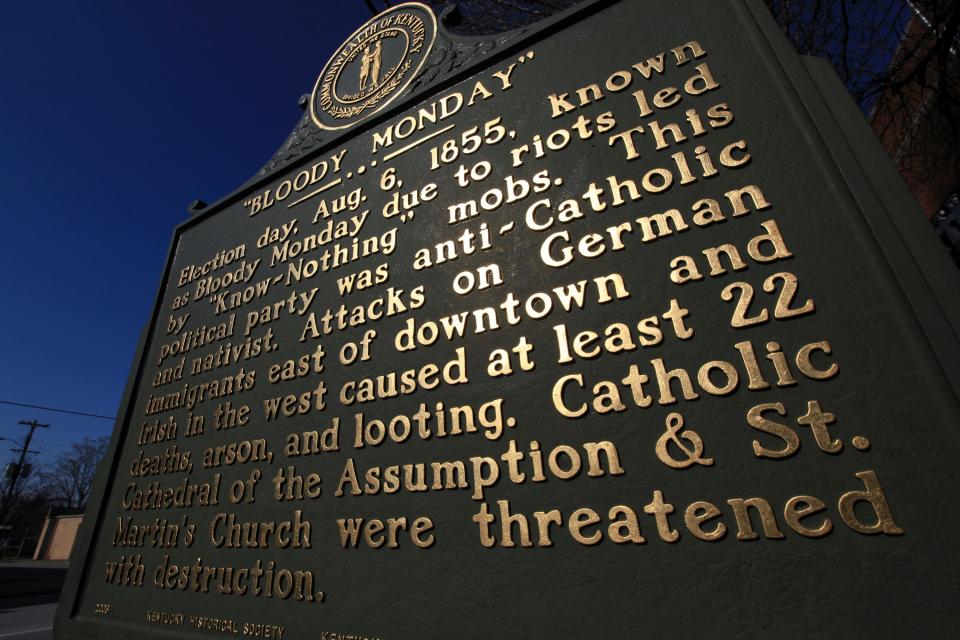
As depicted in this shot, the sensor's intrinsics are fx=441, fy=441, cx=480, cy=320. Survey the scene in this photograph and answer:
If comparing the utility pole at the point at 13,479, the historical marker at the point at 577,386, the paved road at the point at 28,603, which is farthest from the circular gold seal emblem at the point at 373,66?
the utility pole at the point at 13,479

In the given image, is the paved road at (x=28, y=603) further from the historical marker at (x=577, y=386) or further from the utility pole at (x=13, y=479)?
the utility pole at (x=13, y=479)

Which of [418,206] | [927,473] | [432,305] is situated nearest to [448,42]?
[418,206]

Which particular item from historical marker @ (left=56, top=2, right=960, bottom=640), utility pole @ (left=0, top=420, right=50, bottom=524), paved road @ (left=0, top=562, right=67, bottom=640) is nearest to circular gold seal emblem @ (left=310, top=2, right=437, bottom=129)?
historical marker @ (left=56, top=2, right=960, bottom=640)

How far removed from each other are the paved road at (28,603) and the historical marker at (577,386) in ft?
19.9

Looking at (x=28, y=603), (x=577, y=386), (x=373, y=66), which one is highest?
(x=373, y=66)

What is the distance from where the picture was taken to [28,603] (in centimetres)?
1330

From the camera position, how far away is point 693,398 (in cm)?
142

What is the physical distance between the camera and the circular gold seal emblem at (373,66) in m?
3.45

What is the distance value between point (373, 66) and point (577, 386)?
11.1ft

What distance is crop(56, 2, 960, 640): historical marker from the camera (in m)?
1.20

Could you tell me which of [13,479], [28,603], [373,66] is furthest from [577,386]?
[13,479]

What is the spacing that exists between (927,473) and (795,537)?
357 millimetres

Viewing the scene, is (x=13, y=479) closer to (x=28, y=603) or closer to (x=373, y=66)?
(x=28, y=603)

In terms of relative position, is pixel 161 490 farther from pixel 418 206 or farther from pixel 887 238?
pixel 887 238
